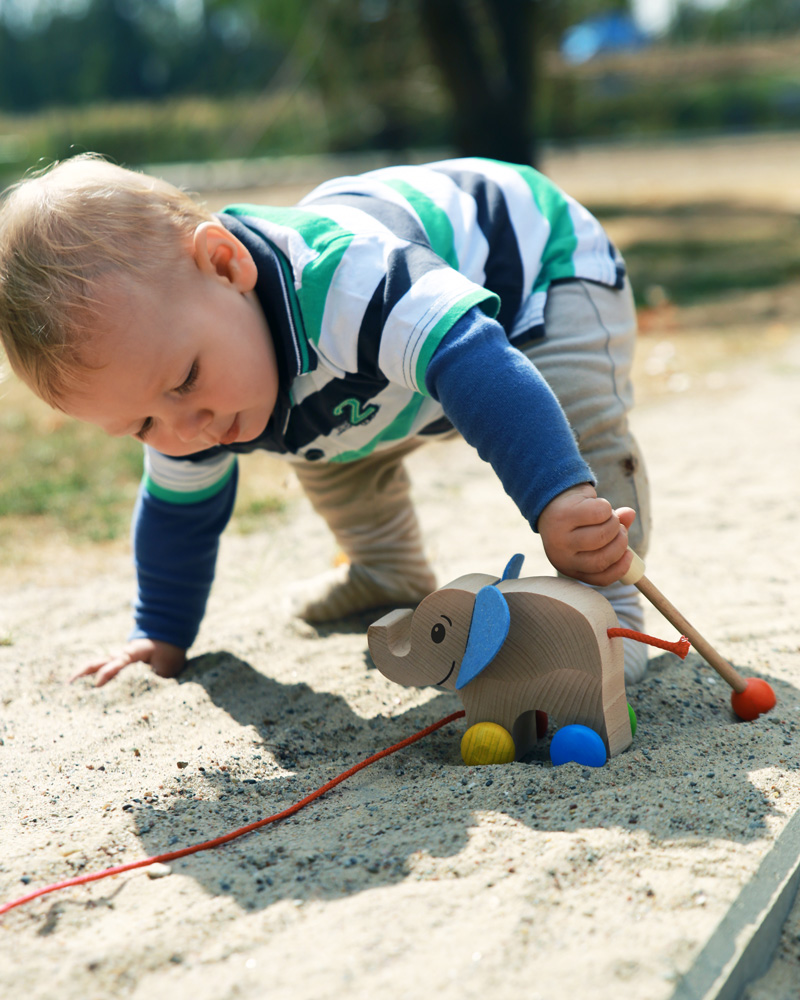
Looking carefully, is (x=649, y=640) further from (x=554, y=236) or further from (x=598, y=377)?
(x=554, y=236)

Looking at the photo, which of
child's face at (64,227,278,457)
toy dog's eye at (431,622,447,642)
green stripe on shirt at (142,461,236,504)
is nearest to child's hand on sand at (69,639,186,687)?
green stripe on shirt at (142,461,236,504)

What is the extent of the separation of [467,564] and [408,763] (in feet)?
3.71

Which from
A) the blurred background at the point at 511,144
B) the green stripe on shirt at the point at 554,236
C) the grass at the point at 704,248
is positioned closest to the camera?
Result: the green stripe on shirt at the point at 554,236

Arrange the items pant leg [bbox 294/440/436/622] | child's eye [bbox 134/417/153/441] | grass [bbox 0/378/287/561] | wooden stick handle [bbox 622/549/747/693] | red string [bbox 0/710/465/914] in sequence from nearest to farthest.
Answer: red string [bbox 0/710/465/914] → wooden stick handle [bbox 622/549/747/693] → child's eye [bbox 134/417/153/441] → pant leg [bbox 294/440/436/622] → grass [bbox 0/378/287/561]

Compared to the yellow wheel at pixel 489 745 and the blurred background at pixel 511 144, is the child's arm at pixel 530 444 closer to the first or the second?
the yellow wheel at pixel 489 745

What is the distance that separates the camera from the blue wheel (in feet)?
5.16

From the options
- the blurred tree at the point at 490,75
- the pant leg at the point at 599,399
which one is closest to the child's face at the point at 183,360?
the pant leg at the point at 599,399

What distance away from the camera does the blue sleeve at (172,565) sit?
2.26 meters

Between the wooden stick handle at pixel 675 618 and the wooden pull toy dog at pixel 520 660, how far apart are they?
0.07 m

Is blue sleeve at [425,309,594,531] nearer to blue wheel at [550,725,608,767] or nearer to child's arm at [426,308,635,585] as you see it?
child's arm at [426,308,635,585]

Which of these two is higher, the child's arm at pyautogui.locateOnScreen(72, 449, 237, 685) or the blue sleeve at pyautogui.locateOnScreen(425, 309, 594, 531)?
the blue sleeve at pyautogui.locateOnScreen(425, 309, 594, 531)

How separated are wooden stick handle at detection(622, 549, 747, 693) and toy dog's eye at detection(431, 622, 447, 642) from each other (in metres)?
0.31

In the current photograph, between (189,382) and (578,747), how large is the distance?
2.90ft

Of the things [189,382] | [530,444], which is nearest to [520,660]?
[530,444]
